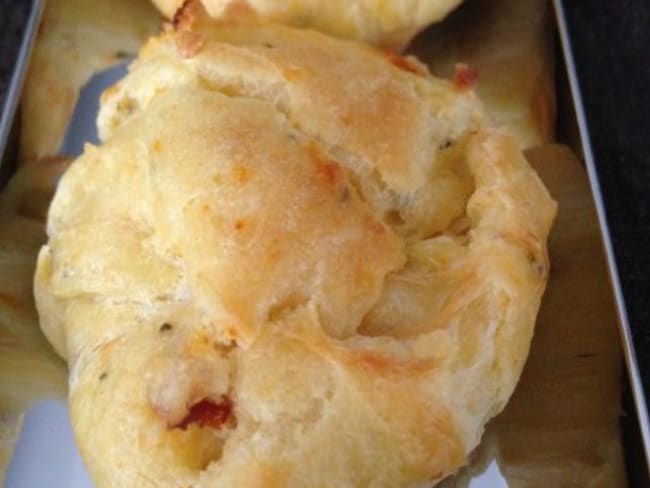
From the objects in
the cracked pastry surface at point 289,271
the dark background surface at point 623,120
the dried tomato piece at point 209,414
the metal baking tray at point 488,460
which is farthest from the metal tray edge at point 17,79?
the dark background surface at point 623,120

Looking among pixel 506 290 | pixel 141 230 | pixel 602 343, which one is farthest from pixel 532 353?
pixel 141 230

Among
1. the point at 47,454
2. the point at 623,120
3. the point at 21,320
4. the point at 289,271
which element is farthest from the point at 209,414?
the point at 623,120

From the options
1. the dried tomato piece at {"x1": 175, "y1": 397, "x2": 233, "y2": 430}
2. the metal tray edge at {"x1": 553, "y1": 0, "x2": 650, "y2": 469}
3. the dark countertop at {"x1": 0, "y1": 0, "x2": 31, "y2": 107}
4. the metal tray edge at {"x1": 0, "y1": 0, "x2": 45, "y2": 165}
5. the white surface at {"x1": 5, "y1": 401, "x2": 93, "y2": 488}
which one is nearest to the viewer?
the dried tomato piece at {"x1": 175, "y1": 397, "x2": 233, "y2": 430}

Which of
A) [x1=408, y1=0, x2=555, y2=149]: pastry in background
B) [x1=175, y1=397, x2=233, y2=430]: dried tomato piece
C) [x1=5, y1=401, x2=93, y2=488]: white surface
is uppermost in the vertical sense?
[x1=408, y1=0, x2=555, y2=149]: pastry in background

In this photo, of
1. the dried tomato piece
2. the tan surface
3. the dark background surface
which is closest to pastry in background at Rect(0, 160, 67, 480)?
the dried tomato piece

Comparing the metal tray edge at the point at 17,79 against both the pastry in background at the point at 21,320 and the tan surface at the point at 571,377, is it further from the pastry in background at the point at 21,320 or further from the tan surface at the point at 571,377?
the tan surface at the point at 571,377

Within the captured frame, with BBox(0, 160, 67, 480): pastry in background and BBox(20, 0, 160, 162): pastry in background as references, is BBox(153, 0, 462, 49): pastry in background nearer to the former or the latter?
BBox(20, 0, 160, 162): pastry in background
